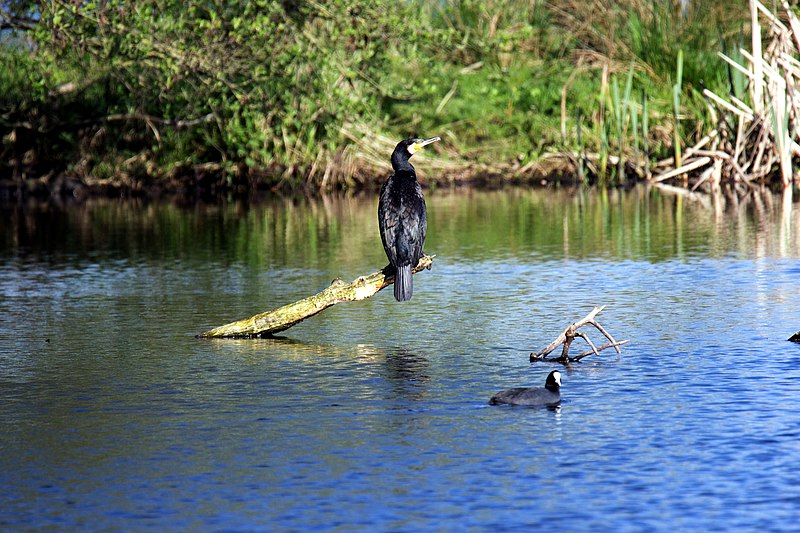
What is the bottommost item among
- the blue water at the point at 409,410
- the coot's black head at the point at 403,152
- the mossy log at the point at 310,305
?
the blue water at the point at 409,410

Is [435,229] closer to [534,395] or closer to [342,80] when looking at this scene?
[342,80]

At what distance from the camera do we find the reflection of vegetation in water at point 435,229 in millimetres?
16094

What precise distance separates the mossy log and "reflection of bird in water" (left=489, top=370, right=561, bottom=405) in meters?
2.24

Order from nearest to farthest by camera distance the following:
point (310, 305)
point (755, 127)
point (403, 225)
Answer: point (403, 225), point (310, 305), point (755, 127)

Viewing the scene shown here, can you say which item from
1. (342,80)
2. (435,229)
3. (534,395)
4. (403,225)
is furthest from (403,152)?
(342,80)

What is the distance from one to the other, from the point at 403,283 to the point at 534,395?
2475mm

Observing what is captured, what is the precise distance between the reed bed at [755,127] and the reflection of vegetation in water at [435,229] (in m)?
0.90

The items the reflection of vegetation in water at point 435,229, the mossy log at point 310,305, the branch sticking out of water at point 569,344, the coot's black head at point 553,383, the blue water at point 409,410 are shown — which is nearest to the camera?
the blue water at point 409,410

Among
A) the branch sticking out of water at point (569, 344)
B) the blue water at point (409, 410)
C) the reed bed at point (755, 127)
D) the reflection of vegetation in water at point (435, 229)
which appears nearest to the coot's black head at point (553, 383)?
the blue water at point (409, 410)

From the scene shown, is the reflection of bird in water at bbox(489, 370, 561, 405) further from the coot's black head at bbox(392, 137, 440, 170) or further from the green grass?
the green grass

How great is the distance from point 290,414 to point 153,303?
5.27 m

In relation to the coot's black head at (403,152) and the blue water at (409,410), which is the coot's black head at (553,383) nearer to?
the blue water at (409,410)

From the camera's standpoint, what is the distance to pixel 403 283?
10008 millimetres

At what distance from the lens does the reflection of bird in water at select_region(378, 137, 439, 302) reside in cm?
995
